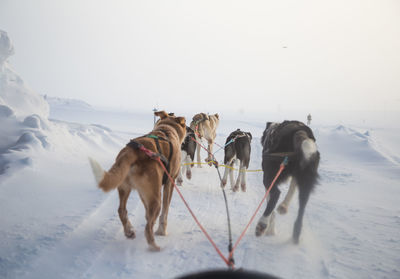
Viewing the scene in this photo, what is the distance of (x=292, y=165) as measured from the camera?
10.9 ft

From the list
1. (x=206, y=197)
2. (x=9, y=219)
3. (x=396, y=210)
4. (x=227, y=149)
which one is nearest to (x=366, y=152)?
(x=396, y=210)

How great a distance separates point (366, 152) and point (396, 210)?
6760mm

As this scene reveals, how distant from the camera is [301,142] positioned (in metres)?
3.08

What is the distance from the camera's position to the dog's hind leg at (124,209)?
9.80 feet

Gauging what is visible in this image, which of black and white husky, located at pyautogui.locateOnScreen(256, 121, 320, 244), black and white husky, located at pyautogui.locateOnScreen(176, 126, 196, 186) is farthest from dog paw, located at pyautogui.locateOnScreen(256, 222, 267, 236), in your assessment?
black and white husky, located at pyautogui.locateOnScreen(176, 126, 196, 186)

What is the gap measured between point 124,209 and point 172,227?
39.9 inches

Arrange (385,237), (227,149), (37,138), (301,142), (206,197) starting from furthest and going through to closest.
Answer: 1. (37,138)
2. (227,149)
3. (206,197)
4. (385,237)
5. (301,142)

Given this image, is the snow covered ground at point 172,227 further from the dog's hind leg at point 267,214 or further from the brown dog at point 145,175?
the brown dog at point 145,175

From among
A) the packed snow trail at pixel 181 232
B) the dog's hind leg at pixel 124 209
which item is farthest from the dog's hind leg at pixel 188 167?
the dog's hind leg at pixel 124 209

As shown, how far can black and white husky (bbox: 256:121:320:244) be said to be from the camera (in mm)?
3061

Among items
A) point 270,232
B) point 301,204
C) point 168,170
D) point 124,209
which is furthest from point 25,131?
point 301,204

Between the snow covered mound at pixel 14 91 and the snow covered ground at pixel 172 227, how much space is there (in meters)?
5.72

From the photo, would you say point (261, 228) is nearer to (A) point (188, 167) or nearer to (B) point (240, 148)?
(B) point (240, 148)

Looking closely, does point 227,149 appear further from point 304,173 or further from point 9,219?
point 9,219
